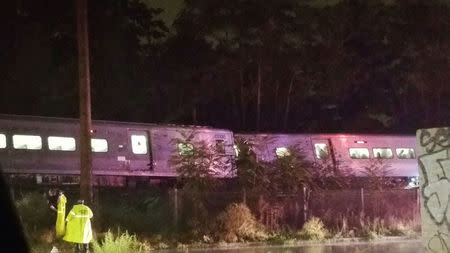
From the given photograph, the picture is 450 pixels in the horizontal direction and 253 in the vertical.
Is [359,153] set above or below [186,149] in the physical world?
below

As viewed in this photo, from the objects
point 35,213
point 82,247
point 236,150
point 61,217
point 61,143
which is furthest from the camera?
point 61,143

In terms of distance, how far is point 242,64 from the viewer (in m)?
43.2

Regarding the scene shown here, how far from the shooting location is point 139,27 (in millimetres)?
40781

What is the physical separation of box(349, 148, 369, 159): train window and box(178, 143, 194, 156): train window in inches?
440

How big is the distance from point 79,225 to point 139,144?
41.7 feet

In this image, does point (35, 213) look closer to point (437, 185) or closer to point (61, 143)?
point (61, 143)

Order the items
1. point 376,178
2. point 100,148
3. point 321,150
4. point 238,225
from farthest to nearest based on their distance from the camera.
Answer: point 321,150
point 376,178
point 100,148
point 238,225

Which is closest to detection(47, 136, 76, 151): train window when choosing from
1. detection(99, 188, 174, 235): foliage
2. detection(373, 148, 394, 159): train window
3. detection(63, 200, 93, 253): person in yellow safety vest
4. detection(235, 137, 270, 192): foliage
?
detection(99, 188, 174, 235): foliage

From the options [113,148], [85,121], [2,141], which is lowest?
[113,148]

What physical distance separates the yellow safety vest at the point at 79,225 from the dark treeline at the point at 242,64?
890 inches

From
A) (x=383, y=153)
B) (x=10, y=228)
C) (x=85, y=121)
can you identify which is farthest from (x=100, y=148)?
(x=10, y=228)

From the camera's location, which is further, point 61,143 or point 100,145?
point 100,145

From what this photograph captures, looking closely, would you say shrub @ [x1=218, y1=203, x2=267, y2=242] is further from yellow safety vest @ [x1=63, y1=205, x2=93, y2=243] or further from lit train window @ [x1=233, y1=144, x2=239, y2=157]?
yellow safety vest @ [x1=63, y1=205, x2=93, y2=243]

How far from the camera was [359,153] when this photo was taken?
33562 millimetres
